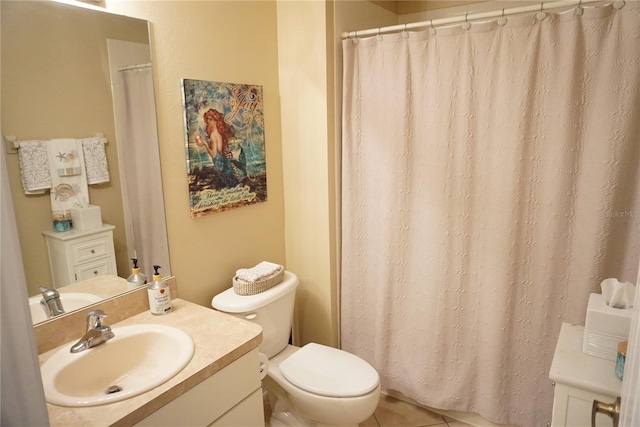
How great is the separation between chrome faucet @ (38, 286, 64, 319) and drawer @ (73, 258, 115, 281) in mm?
88

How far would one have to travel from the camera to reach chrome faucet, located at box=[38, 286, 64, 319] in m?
1.34

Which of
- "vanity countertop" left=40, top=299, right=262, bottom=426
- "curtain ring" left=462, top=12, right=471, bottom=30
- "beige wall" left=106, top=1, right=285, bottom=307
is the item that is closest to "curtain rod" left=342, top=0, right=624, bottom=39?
"curtain ring" left=462, top=12, right=471, bottom=30

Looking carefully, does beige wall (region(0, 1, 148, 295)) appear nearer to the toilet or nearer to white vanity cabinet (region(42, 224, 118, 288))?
white vanity cabinet (region(42, 224, 118, 288))

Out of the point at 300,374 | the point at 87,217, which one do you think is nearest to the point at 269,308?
the point at 300,374

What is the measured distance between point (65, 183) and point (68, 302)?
0.41m

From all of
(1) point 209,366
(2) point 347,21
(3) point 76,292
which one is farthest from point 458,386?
(2) point 347,21

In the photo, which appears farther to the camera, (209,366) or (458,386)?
(458,386)

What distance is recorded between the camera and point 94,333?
4.42ft

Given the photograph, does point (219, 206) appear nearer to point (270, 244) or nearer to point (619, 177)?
point (270, 244)

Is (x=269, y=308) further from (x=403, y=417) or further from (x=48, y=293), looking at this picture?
(x=403, y=417)

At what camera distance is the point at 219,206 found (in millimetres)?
1921

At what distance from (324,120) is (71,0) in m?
1.12

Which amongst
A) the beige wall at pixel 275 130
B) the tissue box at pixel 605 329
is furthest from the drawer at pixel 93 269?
the tissue box at pixel 605 329

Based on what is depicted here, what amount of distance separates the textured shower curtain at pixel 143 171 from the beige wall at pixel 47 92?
2.7 inches
